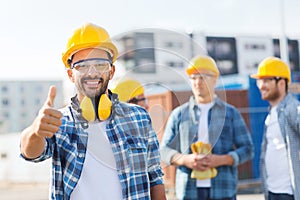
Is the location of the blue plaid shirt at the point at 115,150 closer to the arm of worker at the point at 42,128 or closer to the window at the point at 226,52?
the arm of worker at the point at 42,128

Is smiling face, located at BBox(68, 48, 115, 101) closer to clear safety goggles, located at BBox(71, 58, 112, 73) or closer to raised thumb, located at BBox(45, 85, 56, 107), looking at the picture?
clear safety goggles, located at BBox(71, 58, 112, 73)

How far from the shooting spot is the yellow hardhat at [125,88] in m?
2.52

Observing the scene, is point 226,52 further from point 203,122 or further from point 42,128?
point 42,128

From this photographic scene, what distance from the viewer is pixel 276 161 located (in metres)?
4.33

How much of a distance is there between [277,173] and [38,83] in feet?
51.2

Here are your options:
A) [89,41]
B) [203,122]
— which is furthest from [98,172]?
[203,122]

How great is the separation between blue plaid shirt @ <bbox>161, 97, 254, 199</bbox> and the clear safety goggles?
1.09 metres

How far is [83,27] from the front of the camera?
8.12 feet

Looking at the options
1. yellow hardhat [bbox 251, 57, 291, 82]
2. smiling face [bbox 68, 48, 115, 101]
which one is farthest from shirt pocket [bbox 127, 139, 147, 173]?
yellow hardhat [bbox 251, 57, 291, 82]

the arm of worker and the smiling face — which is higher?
the smiling face

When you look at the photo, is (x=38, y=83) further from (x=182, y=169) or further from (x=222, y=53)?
(x=222, y=53)

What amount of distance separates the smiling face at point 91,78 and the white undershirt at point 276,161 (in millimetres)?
2374

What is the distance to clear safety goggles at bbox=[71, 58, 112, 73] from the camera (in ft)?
7.48

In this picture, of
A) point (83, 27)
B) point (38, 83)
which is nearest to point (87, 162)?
point (83, 27)
